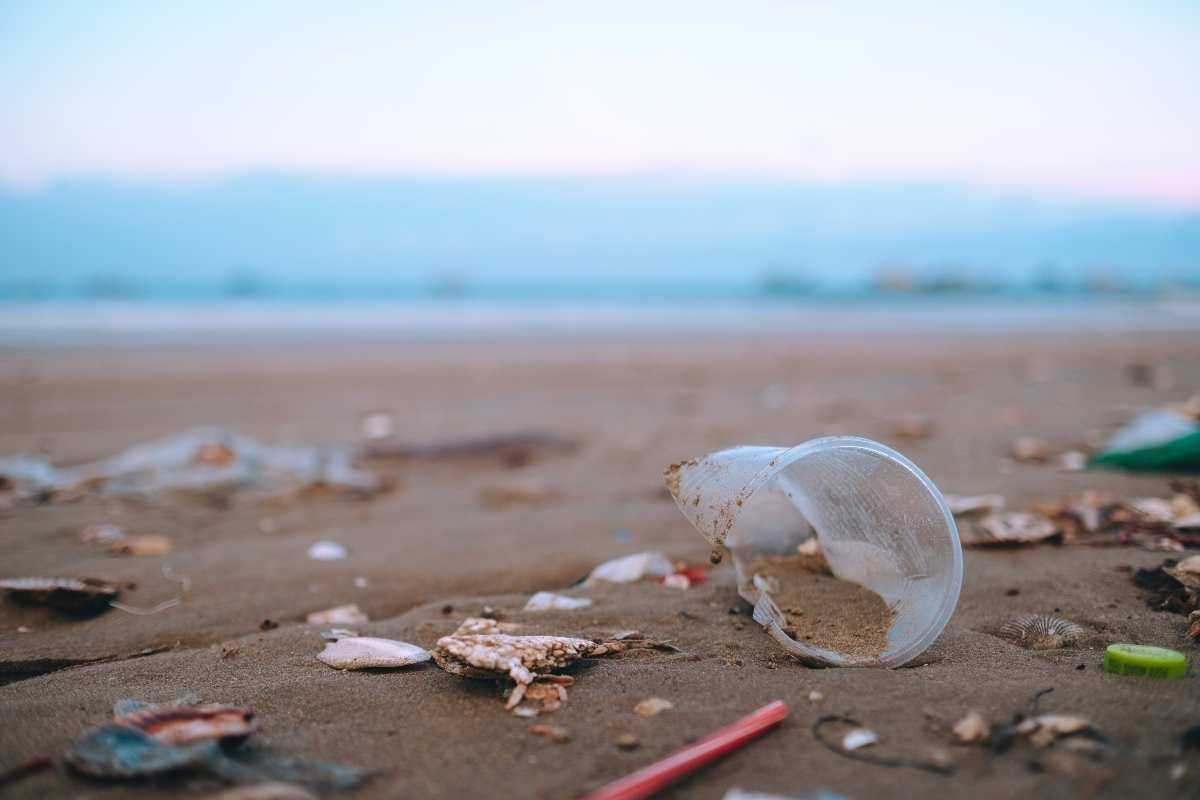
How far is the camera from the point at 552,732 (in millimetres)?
1938

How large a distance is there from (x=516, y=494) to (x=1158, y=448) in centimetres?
331

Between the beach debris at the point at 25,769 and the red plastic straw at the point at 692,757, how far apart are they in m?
1.12

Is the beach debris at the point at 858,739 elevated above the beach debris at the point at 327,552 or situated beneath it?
elevated above

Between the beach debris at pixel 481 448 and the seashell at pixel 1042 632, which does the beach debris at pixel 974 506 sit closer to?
the seashell at pixel 1042 632

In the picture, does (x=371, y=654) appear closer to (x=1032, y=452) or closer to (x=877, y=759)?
(x=877, y=759)

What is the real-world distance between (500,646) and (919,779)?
1.03 metres

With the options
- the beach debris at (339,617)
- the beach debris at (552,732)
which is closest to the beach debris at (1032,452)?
the beach debris at (339,617)

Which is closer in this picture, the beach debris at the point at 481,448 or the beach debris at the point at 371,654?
the beach debris at the point at 371,654

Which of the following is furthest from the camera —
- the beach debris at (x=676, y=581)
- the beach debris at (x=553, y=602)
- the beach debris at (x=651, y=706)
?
the beach debris at (x=676, y=581)

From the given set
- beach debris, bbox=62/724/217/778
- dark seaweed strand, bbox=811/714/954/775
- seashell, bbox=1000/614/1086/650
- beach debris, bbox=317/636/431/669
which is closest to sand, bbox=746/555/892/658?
seashell, bbox=1000/614/1086/650

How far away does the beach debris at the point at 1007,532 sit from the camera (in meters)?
3.33

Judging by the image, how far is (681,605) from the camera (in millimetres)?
2885

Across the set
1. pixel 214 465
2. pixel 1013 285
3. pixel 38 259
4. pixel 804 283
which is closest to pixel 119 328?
pixel 214 465

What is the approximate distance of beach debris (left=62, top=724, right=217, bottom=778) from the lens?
1692 mm
